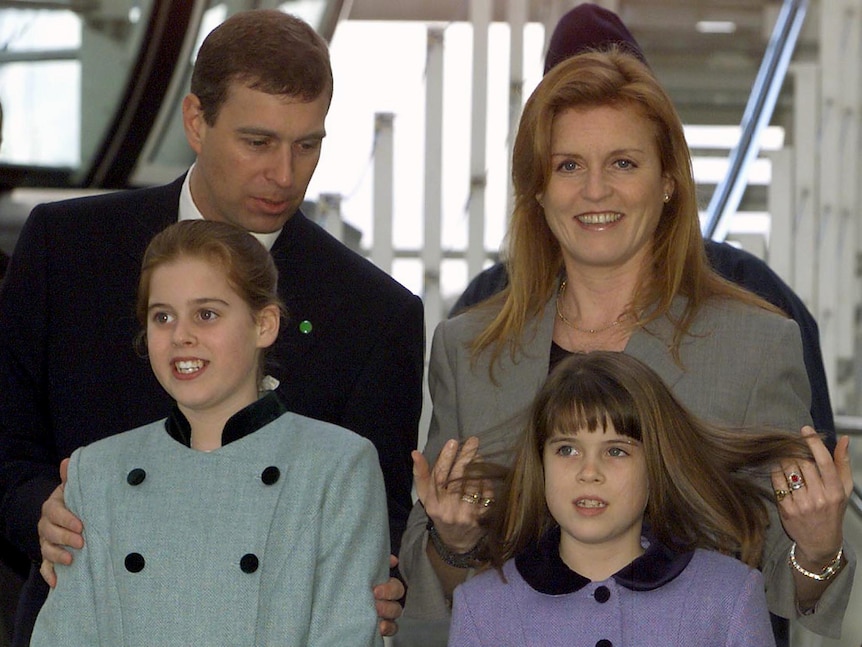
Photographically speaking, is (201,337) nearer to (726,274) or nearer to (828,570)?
(828,570)

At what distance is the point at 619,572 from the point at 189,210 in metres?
1.02

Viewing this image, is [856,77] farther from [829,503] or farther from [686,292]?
[829,503]

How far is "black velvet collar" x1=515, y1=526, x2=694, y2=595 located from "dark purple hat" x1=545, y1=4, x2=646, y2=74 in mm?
1288

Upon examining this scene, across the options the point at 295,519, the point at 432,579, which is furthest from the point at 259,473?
the point at 432,579

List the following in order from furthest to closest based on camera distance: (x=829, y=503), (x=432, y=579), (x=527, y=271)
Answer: (x=527, y=271), (x=432, y=579), (x=829, y=503)

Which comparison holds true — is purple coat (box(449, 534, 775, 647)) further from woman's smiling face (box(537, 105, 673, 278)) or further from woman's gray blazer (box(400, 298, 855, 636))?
woman's smiling face (box(537, 105, 673, 278))

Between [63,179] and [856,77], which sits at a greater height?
[856,77]

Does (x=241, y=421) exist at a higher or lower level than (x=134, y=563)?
higher

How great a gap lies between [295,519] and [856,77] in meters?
4.64

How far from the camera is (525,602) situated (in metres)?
2.64

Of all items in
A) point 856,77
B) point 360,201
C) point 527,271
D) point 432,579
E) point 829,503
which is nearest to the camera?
point 829,503

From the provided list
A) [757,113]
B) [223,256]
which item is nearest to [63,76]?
[757,113]

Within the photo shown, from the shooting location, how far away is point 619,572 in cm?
261

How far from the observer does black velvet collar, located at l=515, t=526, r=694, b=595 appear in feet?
8.52
